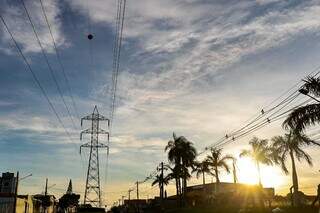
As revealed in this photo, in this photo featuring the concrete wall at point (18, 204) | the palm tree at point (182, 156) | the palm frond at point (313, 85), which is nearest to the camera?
the palm frond at point (313, 85)

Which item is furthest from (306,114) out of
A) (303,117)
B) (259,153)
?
(259,153)

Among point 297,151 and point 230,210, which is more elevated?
point 297,151

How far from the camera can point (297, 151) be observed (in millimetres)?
47156

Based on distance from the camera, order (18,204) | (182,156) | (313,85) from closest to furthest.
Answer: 1. (313,85)
2. (18,204)
3. (182,156)

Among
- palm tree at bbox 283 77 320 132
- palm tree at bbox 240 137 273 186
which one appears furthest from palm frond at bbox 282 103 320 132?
palm tree at bbox 240 137 273 186

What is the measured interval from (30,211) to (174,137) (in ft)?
89.9

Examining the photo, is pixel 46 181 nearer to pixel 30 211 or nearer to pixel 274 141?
pixel 30 211

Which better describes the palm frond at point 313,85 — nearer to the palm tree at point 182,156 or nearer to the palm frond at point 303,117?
the palm frond at point 303,117

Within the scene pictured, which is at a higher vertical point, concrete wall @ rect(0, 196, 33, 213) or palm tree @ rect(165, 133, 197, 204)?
palm tree @ rect(165, 133, 197, 204)

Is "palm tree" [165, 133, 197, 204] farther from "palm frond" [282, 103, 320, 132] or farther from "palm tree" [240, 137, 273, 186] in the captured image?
"palm frond" [282, 103, 320, 132]

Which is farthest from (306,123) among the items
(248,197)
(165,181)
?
(165,181)

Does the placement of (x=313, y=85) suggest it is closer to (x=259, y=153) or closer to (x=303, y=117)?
(x=303, y=117)

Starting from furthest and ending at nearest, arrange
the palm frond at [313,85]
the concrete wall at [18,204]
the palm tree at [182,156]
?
the palm tree at [182,156], the concrete wall at [18,204], the palm frond at [313,85]

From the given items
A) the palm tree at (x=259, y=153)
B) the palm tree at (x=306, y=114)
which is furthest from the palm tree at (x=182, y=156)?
the palm tree at (x=306, y=114)
